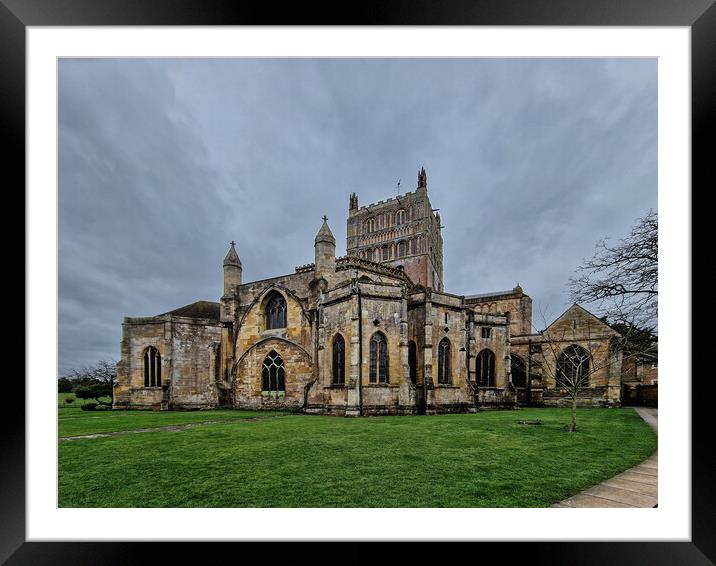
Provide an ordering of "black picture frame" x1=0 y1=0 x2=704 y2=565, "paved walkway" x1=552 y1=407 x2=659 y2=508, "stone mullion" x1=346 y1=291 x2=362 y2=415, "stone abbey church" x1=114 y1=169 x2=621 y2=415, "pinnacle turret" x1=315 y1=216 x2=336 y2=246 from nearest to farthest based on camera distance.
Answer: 1. "black picture frame" x1=0 y1=0 x2=704 y2=565
2. "paved walkway" x1=552 y1=407 x2=659 y2=508
3. "stone mullion" x1=346 y1=291 x2=362 y2=415
4. "stone abbey church" x1=114 y1=169 x2=621 y2=415
5. "pinnacle turret" x1=315 y1=216 x2=336 y2=246

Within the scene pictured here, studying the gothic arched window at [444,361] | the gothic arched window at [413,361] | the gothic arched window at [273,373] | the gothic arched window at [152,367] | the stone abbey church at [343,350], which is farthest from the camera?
the gothic arched window at [152,367]

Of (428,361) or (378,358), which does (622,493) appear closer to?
(378,358)

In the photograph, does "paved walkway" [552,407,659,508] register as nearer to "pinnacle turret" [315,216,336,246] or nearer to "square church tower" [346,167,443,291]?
"pinnacle turret" [315,216,336,246]

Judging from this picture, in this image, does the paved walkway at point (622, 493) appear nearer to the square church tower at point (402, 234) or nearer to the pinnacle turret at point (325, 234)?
the pinnacle turret at point (325, 234)

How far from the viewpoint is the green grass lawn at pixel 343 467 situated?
13.5 ft

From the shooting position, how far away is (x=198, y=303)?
2466 centimetres

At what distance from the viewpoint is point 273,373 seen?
61.2 feet

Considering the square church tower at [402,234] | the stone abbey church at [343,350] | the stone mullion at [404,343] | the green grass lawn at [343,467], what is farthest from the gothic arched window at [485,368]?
the square church tower at [402,234]

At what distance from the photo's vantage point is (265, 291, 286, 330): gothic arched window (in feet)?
63.8

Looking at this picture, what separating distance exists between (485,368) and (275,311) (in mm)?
13485

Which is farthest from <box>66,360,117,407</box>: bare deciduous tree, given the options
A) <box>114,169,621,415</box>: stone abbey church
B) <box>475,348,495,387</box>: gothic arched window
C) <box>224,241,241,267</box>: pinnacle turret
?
<box>475,348,495,387</box>: gothic arched window

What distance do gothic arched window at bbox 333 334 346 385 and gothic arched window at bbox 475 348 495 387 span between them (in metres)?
8.92
